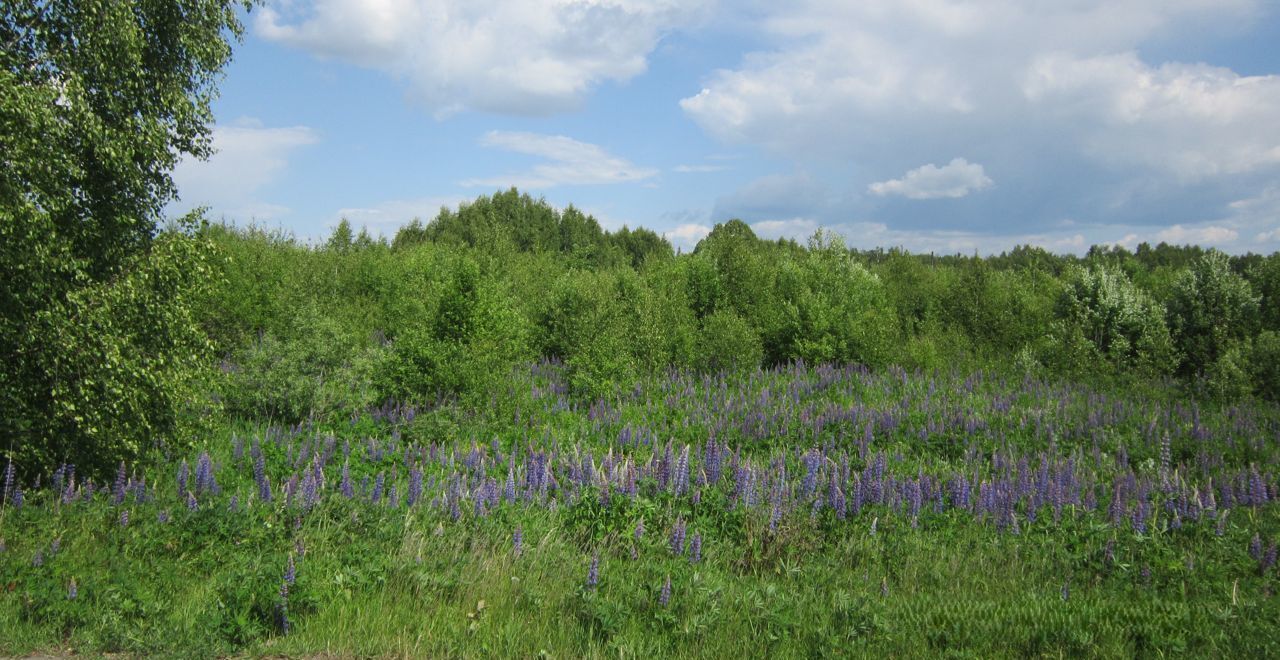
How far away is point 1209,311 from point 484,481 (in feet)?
75.4

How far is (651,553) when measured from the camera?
667 centimetres

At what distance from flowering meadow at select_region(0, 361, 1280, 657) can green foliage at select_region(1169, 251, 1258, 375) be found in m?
11.9

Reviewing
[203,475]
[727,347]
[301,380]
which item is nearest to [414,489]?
[203,475]

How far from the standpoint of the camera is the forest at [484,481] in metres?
5.29

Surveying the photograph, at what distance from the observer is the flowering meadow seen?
5.14 metres

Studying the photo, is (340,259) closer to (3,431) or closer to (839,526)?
(3,431)

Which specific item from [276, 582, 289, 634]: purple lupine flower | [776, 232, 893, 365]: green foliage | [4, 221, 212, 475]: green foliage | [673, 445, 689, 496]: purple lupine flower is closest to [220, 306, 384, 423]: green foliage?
[4, 221, 212, 475]: green foliage

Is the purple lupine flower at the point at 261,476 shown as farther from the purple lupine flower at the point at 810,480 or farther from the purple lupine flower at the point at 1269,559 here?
the purple lupine flower at the point at 1269,559

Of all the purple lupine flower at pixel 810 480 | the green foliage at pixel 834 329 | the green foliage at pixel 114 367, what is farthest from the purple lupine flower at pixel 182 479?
the green foliage at pixel 834 329

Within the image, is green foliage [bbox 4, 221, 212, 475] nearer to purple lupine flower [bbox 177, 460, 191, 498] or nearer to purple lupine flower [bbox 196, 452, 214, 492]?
purple lupine flower [bbox 177, 460, 191, 498]

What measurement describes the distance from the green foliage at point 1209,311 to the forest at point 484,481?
5.83 meters

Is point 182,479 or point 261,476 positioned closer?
point 182,479

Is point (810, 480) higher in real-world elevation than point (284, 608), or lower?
higher

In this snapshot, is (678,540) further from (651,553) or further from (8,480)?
(8,480)
